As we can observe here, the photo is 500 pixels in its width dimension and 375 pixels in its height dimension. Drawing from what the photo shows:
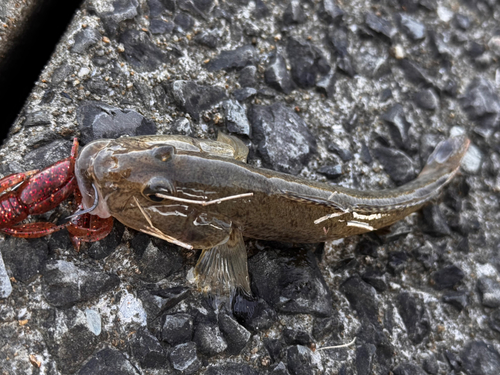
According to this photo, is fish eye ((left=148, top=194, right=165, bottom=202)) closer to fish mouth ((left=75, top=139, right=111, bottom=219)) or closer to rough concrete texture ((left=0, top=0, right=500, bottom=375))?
fish mouth ((left=75, top=139, right=111, bottom=219))

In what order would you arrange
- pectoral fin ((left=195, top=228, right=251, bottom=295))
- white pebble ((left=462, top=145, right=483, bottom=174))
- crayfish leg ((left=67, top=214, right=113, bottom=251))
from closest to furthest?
crayfish leg ((left=67, top=214, right=113, bottom=251)) < pectoral fin ((left=195, top=228, right=251, bottom=295)) < white pebble ((left=462, top=145, right=483, bottom=174))

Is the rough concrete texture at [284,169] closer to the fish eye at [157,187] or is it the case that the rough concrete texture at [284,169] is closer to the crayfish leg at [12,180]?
the crayfish leg at [12,180]

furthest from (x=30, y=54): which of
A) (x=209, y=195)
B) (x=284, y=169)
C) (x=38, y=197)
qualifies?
(x=284, y=169)

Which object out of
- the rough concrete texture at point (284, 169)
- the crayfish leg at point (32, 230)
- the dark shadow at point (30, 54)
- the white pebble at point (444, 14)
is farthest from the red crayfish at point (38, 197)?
the white pebble at point (444, 14)

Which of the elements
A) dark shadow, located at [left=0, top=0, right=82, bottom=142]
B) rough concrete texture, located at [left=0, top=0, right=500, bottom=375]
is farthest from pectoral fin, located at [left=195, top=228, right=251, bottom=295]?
dark shadow, located at [left=0, top=0, right=82, bottom=142]

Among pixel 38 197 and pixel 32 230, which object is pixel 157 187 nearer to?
pixel 38 197

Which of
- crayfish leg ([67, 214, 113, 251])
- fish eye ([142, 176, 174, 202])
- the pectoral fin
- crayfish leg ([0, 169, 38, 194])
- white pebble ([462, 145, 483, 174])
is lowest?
the pectoral fin
